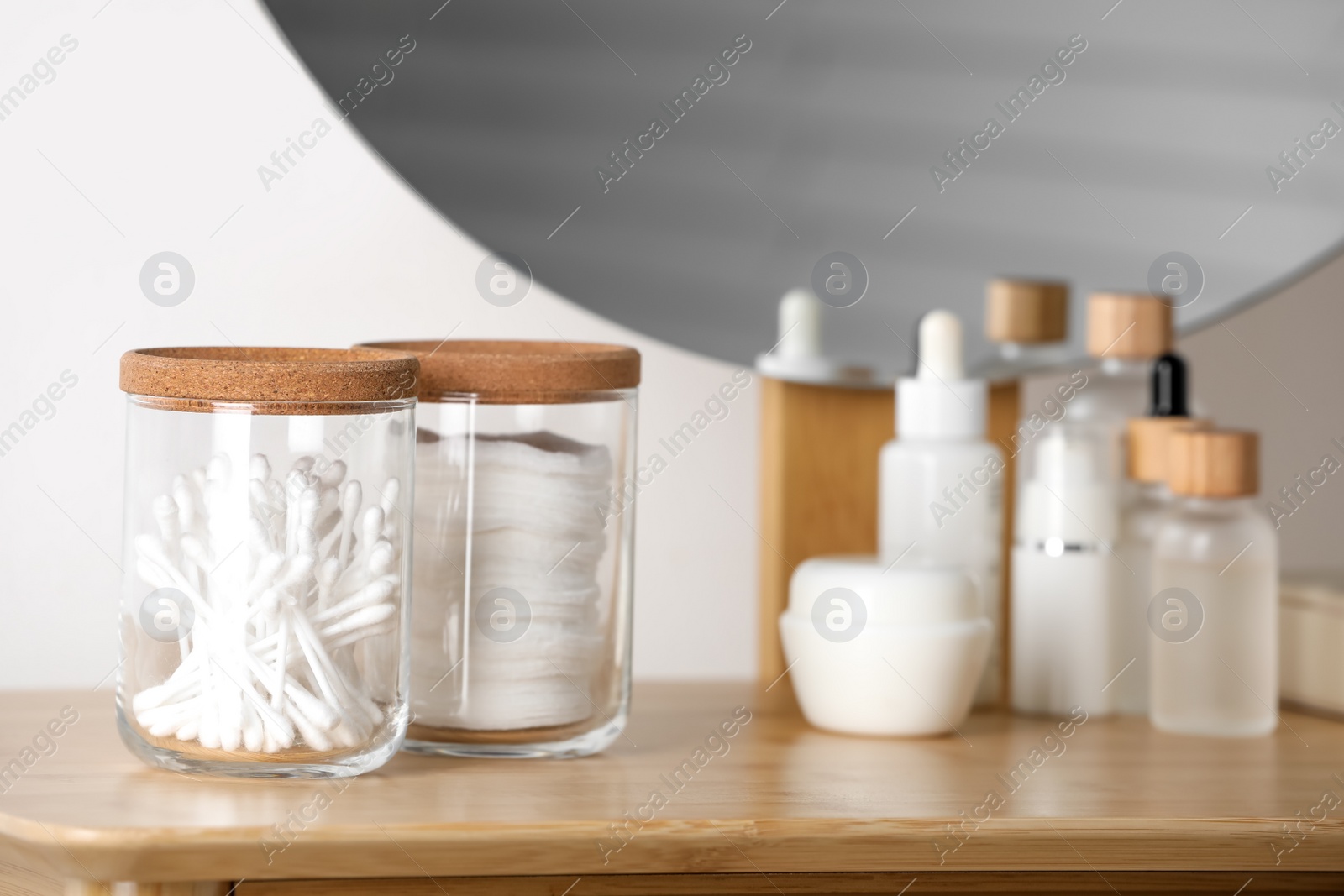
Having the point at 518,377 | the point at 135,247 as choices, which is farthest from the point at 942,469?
the point at 135,247

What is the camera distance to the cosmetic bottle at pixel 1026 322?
2.69 feet

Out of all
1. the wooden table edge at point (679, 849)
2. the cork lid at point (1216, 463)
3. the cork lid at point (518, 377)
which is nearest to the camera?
the wooden table edge at point (679, 849)

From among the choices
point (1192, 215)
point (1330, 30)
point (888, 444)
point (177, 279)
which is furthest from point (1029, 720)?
point (177, 279)

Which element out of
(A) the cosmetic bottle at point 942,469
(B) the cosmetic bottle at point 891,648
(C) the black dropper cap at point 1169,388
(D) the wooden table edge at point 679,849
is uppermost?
(C) the black dropper cap at point 1169,388

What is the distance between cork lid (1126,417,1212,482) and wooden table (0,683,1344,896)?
0.19 m

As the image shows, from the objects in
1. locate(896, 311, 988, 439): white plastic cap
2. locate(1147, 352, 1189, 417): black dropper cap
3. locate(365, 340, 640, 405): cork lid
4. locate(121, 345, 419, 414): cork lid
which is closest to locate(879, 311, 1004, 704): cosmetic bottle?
locate(896, 311, 988, 439): white plastic cap

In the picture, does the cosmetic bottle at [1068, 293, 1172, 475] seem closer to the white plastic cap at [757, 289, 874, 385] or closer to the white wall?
the white plastic cap at [757, 289, 874, 385]

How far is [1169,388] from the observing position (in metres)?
0.76

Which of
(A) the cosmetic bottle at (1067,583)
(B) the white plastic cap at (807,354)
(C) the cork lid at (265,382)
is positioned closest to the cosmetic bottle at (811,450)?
(B) the white plastic cap at (807,354)

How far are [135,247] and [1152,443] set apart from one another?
1.97ft

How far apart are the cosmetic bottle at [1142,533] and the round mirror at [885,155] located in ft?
0.26

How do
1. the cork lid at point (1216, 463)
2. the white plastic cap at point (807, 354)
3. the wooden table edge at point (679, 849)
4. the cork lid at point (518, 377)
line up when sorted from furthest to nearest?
the white plastic cap at point (807, 354), the cork lid at point (1216, 463), the cork lid at point (518, 377), the wooden table edge at point (679, 849)

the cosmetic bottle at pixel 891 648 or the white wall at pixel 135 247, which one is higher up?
the white wall at pixel 135 247

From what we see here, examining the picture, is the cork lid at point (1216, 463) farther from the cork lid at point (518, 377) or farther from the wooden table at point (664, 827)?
the cork lid at point (518, 377)
